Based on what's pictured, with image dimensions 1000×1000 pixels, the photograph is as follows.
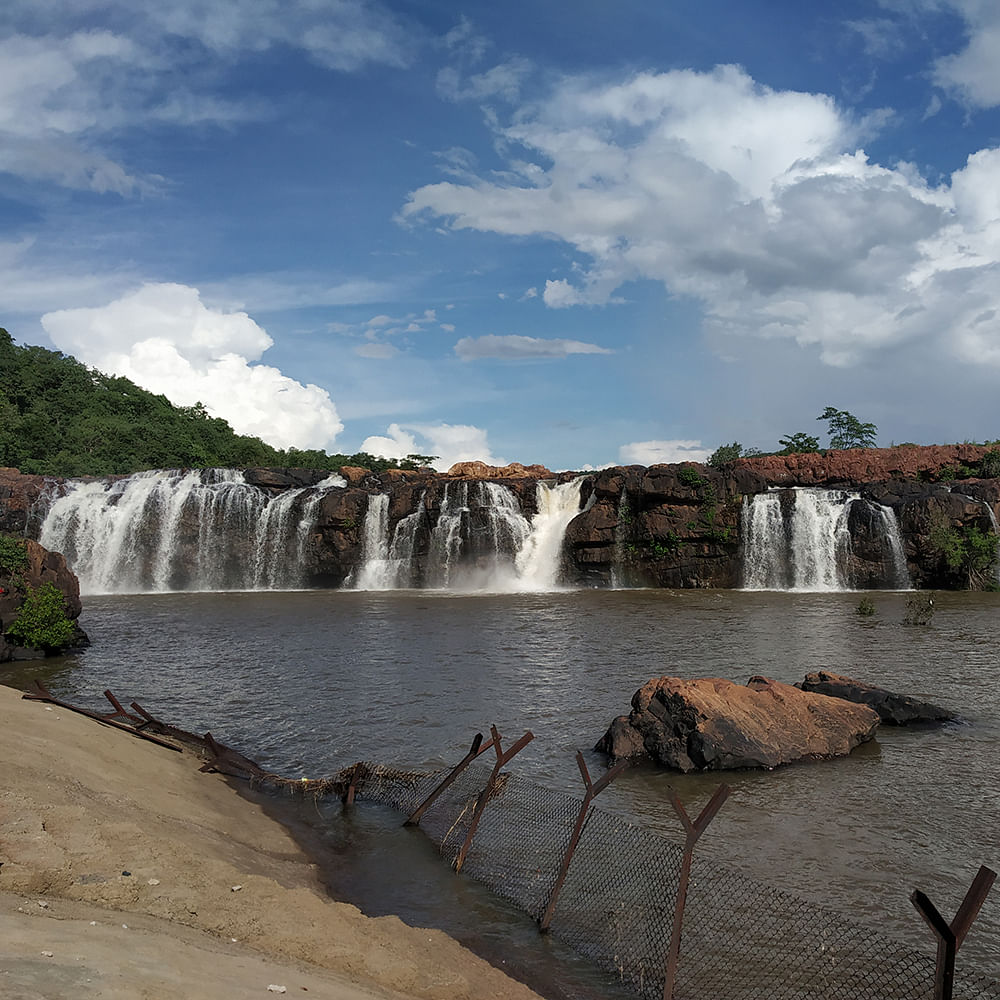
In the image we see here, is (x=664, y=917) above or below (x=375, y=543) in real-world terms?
below

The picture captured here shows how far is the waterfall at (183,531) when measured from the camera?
3956 cm


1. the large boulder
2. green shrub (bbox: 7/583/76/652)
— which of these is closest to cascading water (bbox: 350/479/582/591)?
green shrub (bbox: 7/583/76/652)

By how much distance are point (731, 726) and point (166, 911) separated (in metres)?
7.40

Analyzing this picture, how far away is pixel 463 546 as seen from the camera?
132ft

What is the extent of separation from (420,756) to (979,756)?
7618 mm

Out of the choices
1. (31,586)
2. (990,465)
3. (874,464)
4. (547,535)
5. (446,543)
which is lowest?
(31,586)

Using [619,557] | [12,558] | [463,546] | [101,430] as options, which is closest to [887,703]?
[12,558]

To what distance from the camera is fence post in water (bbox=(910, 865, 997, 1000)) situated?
12.6ft

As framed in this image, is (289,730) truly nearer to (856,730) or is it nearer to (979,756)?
(856,730)

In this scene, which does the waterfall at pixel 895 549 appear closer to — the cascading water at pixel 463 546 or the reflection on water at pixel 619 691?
the reflection on water at pixel 619 691

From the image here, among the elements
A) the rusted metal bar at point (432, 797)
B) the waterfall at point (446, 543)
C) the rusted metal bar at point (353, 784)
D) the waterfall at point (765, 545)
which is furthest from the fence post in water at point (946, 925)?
the waterfall at point (446, 543)

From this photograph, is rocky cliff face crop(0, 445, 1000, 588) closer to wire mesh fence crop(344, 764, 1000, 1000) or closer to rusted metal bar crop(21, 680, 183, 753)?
rusted metal bar crop(21, 680, 183, 753)

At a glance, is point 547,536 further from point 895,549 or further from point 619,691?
point 619,691

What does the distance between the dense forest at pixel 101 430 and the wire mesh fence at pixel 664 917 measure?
180 ft
